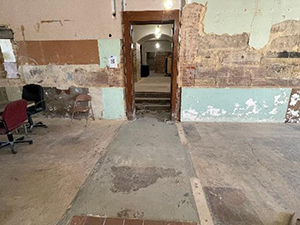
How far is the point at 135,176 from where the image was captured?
7.39ft

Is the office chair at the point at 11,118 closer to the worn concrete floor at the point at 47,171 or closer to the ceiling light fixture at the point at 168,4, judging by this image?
the worn concrete floor at the point at 47,171

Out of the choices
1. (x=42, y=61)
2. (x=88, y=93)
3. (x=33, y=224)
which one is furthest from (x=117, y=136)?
(x=42, y=61)

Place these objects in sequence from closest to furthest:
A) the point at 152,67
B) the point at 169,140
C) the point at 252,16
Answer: the point at 169,140 < the point at 252,16 < the point at 152,67

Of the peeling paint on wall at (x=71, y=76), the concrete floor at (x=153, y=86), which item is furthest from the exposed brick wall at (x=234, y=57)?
the concrete floor at (x=153, y=86)

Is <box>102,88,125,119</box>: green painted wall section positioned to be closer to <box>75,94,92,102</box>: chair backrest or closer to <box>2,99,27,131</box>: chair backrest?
<box>75,94,92,102</box>: chair backrest

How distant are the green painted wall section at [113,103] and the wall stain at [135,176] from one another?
202cm

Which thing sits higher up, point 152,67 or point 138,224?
point 152,67

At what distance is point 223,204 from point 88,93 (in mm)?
3565

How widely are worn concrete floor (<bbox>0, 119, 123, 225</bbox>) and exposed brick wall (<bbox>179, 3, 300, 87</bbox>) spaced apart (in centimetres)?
220

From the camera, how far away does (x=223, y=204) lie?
1.81 m

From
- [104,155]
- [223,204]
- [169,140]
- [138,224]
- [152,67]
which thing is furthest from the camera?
[152,67]

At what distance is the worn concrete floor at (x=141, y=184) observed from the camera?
1.74 meters

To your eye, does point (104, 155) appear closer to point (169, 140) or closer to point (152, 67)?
point (169, 140)

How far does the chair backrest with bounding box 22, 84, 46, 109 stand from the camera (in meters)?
3.70
